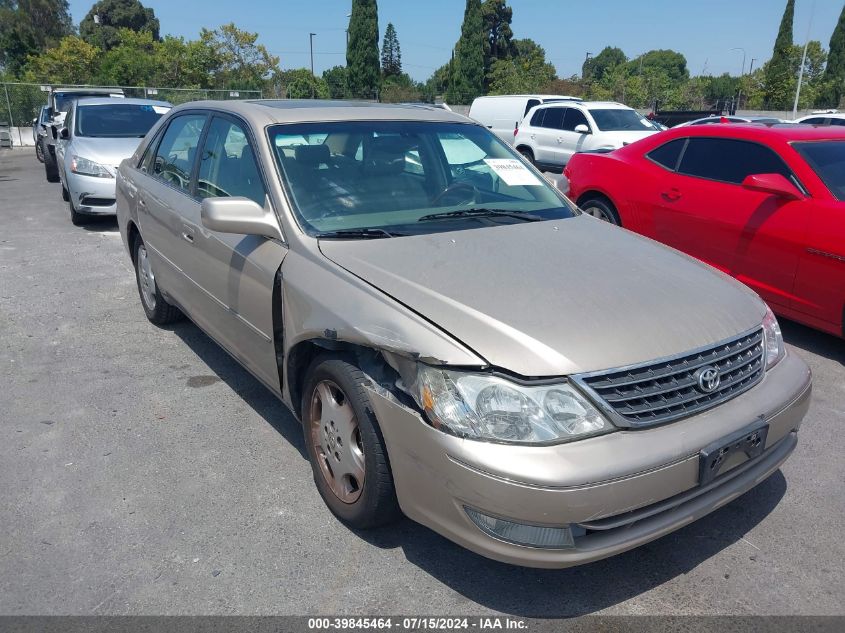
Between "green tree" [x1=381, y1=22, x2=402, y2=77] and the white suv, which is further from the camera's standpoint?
"green tree" [x1=381, y1=22, x2=402, y2=77]

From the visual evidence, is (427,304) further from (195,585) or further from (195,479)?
(195,479)

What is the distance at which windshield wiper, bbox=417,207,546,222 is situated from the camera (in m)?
3.47

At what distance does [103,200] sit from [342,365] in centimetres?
762

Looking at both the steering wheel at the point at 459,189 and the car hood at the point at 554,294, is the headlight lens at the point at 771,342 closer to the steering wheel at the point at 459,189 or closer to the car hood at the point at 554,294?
the car hood at the point at 554,294

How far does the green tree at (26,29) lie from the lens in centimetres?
5159

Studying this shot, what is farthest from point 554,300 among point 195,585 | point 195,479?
point 195,479

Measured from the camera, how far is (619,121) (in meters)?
15.8

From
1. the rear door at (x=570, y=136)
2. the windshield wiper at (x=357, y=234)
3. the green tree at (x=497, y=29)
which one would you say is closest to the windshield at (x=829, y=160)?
the windshield wiper at (x=357, y=234)

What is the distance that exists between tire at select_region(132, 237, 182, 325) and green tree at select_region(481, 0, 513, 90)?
205 ft

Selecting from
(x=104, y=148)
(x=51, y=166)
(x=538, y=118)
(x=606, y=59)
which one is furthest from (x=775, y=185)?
(x=606, y=59)

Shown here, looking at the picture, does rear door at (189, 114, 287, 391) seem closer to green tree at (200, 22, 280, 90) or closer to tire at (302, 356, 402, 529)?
tire at (302, 356, 402, 529)

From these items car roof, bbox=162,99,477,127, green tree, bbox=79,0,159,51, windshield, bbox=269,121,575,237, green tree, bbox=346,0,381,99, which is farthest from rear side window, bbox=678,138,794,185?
green tree, bbox=79,0,159,51

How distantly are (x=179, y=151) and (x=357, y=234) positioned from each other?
202cm

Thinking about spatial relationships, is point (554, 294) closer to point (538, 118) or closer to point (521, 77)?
point (538, 118)
